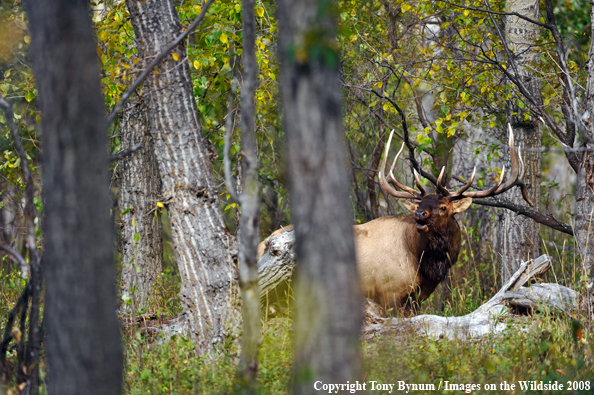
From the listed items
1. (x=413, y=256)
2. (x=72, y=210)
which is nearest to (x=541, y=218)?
(x=413, y=256)

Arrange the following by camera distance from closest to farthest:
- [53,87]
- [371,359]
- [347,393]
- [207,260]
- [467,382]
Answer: [347,393]
[53,87]
[467,382]
[371,359]
[207,260]

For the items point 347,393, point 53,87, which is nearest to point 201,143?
point 53,87

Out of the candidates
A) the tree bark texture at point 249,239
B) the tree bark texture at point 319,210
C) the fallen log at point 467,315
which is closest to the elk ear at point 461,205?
the fallen log at point 467,315

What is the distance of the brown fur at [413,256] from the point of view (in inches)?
256

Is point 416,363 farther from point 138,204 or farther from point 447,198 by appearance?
point 138,204

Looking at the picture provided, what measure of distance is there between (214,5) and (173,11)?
7.20 ft

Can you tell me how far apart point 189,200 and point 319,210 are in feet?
7.13

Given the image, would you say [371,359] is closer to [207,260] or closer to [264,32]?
[207,260]

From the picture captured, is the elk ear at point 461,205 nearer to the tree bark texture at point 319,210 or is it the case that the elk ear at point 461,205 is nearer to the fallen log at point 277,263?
the fallen log at point 277,263

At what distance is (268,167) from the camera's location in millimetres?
10102

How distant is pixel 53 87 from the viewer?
2637mm

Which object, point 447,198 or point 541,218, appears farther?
point 447,198

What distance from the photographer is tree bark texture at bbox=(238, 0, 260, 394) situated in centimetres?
306

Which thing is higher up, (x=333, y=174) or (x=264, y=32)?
(x=264, y=32)
